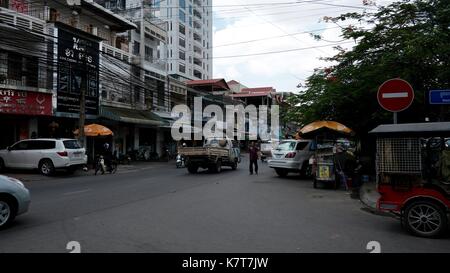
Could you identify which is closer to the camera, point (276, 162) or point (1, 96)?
point (276, 162)

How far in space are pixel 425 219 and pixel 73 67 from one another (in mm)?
21595

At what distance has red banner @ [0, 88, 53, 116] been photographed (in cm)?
2009

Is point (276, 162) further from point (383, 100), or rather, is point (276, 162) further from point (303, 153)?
point (383, 100)

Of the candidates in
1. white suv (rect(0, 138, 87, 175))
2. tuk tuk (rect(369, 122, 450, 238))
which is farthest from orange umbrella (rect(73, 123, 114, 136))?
tuk tuk (rect(369, 122, 450, 238))

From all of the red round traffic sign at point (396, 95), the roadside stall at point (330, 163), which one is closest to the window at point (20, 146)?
the roadside stall at point (330, 163)

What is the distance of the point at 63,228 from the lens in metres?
7.04

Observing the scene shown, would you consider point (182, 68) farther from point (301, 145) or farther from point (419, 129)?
point (419, 129)

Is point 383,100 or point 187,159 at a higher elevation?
point 383,100

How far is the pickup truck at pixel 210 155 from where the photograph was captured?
19984 mm

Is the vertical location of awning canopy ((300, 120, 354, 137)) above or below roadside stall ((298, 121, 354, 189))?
above

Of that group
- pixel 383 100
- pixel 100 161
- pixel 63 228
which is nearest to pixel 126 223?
pixel 63 228

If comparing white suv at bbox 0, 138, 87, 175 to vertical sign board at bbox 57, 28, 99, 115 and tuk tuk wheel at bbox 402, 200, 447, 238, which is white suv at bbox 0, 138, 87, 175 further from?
tuk tuk wheel at bbox 402, 200, 447, 238

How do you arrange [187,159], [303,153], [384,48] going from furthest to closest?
1. [187,159]
2. [303,153]
3. [384,48]

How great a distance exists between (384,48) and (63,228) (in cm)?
1175
